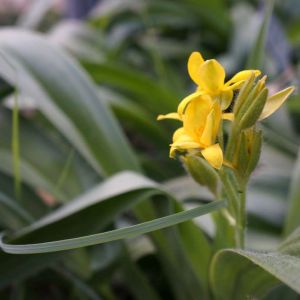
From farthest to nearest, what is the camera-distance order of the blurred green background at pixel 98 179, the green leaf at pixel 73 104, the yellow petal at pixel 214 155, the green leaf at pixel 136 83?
the green leaf at pixel 136 83 < the green leaf at pixel 73 104 < the blurred green background at pixel 98 179 < the yellow petal at pixel 214 155

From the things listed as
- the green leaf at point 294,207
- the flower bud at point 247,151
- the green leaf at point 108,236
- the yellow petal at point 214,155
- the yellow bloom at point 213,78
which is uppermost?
the yellow bloom at point 213,78

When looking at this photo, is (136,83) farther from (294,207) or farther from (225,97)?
(225,97)

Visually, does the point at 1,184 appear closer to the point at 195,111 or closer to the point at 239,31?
the point at 195,111

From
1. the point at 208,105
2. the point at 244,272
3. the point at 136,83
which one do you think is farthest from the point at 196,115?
the point at 136,83

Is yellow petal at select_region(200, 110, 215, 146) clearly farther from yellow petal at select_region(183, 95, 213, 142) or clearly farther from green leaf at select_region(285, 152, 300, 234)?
green leaf at select_region(285, 152, 300, 234)

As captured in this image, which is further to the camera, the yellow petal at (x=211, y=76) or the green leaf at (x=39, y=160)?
the green leaf at (x=39, y=160)

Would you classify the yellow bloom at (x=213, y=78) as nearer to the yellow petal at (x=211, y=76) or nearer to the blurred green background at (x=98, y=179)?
the yellow petal at (x=211, y=76)

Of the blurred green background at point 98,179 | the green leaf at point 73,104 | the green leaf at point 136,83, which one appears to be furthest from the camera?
the green leaf at point 136,83

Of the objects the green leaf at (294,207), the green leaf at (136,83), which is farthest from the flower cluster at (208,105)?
the green leaf at (136,83)
